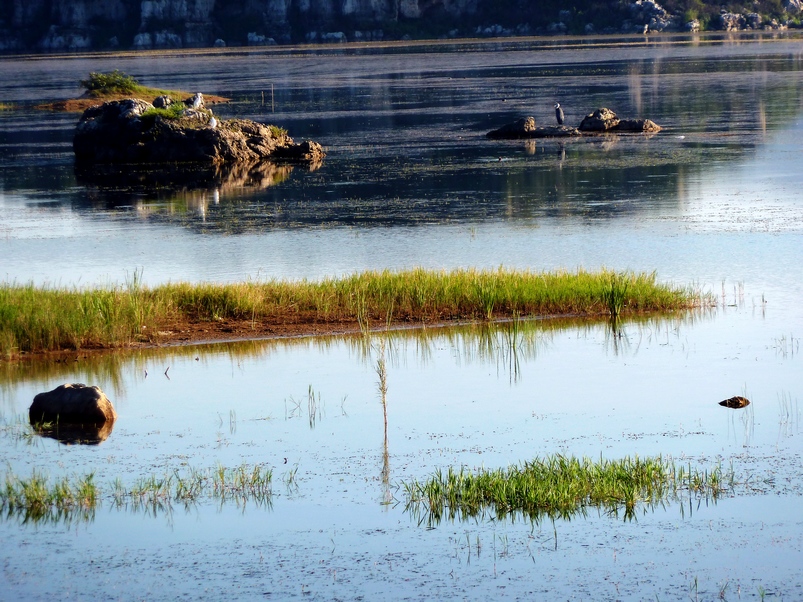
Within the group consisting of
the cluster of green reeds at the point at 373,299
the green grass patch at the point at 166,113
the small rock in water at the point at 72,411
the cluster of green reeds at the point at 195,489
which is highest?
the green grass patch at the point at 166,113

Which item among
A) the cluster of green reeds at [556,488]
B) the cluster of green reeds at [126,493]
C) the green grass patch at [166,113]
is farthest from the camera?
the green grass patch at [166,113]

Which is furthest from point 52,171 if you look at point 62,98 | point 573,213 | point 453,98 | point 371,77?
point 371,77

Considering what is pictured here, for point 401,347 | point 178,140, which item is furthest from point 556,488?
point 178,140

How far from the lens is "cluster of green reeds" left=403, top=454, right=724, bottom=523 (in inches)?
457

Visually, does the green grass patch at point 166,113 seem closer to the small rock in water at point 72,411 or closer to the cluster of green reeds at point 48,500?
the small rock in water at point 72,411

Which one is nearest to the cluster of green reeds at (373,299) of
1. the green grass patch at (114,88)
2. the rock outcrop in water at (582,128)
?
the rock outcrop in water at (582,128)

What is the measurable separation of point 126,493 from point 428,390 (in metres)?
4.98

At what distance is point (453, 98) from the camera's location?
74.2 metres

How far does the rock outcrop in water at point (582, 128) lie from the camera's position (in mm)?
50938

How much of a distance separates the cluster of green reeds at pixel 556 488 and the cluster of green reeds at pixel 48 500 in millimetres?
2949

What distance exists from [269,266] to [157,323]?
637 cm

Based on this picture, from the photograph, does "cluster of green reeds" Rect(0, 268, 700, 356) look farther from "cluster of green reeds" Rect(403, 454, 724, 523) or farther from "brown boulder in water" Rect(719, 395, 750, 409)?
"cluster of green reeds" Rect(403, 454, 724, 523)

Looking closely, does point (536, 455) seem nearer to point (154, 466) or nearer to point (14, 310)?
point (154, 466)

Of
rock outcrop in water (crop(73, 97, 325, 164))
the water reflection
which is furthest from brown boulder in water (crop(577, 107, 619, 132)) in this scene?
the water reflection
